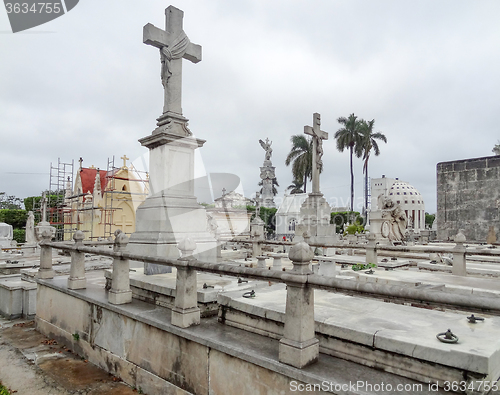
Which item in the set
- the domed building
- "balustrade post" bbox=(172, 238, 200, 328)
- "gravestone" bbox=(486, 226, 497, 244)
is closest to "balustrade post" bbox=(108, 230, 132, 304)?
"balustrade post" bbox=(172, 238, 200, 328)

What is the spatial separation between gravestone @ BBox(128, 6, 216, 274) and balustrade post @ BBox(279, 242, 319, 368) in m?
3.80

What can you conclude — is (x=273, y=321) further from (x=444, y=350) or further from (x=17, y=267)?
(x=17, y=267)

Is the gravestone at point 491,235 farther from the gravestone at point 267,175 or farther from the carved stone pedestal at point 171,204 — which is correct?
the gravestone at point 267,175

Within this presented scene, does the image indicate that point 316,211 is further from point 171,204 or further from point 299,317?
point 299,317

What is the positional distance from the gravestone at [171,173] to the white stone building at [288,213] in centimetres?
3513

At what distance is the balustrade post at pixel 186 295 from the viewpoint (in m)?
3.76

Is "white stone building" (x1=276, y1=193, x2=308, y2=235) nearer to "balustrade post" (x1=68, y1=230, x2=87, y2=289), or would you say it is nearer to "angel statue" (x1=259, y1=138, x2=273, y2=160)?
"angel statue" (x1=259, y1=138, x2=273, y2=160)

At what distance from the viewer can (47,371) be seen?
4.79 metres

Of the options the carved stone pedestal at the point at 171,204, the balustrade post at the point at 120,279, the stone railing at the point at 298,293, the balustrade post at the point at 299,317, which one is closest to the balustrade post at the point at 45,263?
the carved stone pedestal at the point at 171,204

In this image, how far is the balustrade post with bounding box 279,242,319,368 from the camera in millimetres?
2742

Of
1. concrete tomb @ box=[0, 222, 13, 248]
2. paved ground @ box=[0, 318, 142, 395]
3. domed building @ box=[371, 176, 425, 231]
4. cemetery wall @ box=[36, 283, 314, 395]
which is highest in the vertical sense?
domed building @ box=[371, 176, 425, 231]

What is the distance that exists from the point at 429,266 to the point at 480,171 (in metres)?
9.64

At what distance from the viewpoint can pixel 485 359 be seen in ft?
7.50

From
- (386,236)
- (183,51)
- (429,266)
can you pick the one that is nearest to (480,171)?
(386,236)
